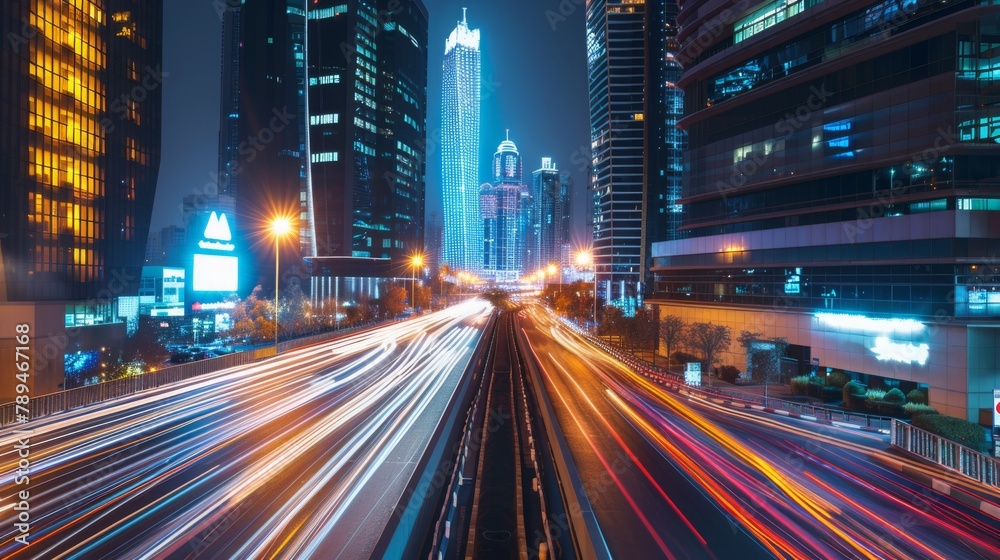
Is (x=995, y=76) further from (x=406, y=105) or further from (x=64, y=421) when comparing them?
(x=406, y=105)

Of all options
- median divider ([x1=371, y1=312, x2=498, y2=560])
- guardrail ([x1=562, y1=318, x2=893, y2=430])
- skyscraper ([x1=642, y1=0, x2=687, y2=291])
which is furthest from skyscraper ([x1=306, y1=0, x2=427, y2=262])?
median divider ([x1=371, y1=312, x2=498, y2=560])

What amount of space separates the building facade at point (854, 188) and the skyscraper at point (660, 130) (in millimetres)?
59295

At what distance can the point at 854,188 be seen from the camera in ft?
106

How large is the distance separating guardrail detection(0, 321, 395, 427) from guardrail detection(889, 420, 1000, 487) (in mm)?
29973

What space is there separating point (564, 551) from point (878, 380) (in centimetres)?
2657

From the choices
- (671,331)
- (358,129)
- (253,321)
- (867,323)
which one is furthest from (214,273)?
(358,129)

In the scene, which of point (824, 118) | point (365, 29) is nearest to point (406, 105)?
point (365, 29)

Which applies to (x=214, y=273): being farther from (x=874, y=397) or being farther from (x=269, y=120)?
(x=269, y=120)

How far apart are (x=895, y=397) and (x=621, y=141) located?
295 feet

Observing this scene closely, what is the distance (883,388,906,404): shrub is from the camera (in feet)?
83.7

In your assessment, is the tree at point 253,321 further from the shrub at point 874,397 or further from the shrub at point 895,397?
the shrub at point 895,397

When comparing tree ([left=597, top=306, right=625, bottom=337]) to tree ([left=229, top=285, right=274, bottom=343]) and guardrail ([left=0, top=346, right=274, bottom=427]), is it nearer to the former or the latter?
guardrail ([left=0, top=346, right=274, bottom=427])

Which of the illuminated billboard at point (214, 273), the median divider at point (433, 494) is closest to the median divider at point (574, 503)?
the median divider at point (433, 494)

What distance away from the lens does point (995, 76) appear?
2617 centimetres
